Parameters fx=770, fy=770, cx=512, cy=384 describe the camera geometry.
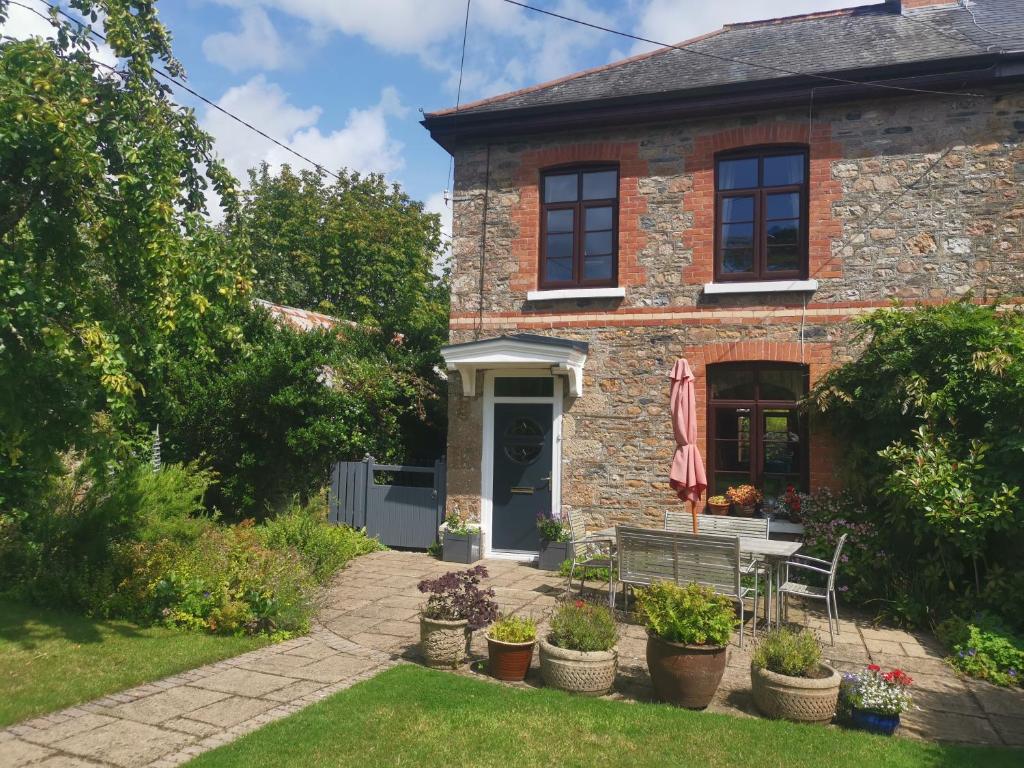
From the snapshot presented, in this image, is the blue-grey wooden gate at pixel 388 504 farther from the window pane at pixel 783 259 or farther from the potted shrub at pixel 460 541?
the window pane at pixel 783 259

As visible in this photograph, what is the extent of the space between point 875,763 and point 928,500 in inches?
136

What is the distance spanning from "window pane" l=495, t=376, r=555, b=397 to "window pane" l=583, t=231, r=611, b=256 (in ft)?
6.13

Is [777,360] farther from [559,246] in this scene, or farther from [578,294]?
[559,246]

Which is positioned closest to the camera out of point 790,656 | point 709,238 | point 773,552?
point 790,656

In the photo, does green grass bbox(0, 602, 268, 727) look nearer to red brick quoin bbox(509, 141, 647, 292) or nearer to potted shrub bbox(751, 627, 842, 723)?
potted shrub bbox(751, 627, 842, 723)

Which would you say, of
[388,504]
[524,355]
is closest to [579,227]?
[524,355]

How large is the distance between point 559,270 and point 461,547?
4.09 metres

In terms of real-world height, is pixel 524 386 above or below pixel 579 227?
below

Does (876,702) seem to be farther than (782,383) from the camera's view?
No

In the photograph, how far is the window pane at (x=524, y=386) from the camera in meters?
10.8

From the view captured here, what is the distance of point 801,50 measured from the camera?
1080 cm

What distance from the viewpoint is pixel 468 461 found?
10945mm

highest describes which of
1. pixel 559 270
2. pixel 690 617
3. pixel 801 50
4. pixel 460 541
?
pixel 801 50

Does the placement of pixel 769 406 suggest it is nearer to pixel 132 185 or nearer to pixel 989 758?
pixel 989 758
